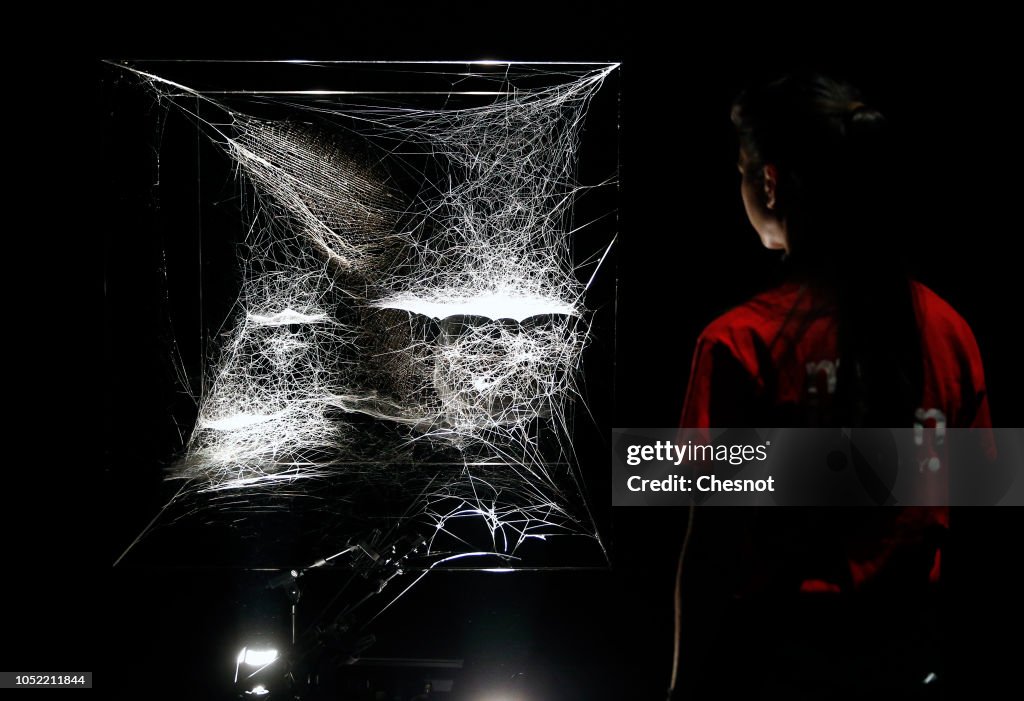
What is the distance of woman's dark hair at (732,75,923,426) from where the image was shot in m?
1.32

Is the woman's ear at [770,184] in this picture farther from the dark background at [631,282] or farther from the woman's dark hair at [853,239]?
the dark background at [631,282]

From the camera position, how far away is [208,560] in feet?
5.80

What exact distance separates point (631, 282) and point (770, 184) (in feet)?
1.40

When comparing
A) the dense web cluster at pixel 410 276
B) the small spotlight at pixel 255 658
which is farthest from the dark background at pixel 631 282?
the dense web cluster at pixel 410 276

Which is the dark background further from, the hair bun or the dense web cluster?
the hair bun

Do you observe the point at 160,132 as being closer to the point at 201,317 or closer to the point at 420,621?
the point at 201,317

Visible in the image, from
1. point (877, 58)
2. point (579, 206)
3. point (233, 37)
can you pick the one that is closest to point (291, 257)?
point (233, 37)

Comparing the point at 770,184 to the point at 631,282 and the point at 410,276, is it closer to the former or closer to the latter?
the point at 631,282

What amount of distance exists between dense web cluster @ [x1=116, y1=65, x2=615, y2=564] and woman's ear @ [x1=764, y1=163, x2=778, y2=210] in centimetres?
42

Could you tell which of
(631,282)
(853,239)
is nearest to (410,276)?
(631,282)

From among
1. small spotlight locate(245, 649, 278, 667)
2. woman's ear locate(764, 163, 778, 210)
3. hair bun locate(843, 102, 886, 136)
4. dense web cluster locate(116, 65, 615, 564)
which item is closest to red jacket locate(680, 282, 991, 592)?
woman's ear locate(764, 163, 778, 210)

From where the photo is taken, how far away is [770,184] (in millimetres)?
1454

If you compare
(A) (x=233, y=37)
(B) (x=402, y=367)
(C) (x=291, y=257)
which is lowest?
(B) (x=402, y=367)

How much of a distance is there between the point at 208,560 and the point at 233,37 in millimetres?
1473
